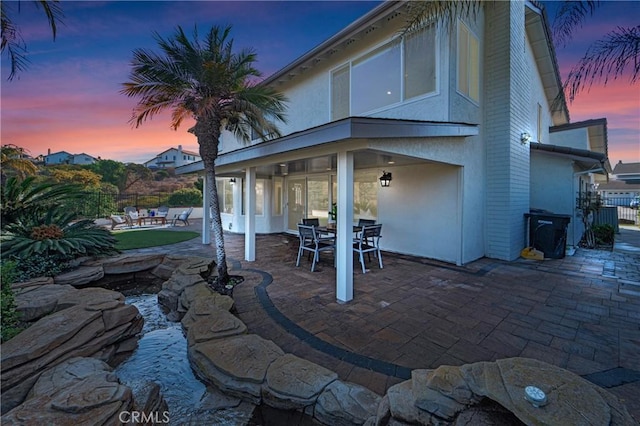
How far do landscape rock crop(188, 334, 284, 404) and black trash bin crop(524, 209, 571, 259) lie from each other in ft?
29.5

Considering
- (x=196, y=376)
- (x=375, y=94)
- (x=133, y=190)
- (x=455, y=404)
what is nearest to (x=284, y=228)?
(x=375, y=94)

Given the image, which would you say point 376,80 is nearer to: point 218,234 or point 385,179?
point 385,179

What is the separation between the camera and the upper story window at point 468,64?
22.5 feet

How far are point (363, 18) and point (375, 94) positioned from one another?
1.96 metres

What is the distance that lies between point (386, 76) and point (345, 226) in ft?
17.8

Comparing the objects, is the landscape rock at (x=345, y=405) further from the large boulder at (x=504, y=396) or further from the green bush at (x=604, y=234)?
the green bush at (x=604, y=234)

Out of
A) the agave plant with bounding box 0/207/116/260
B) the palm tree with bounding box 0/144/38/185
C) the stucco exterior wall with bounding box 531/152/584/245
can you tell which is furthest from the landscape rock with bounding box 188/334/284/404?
the palm tree with bounding box 0/144/38/185

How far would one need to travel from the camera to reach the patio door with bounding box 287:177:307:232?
12433mm

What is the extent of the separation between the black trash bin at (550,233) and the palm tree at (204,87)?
8.58 meters

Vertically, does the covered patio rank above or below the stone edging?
above

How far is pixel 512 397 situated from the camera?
1494 mm

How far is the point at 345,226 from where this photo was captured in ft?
15.5

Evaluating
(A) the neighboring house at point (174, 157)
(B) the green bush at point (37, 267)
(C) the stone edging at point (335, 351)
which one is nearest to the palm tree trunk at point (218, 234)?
(C) the stone edging at point (335, 351)

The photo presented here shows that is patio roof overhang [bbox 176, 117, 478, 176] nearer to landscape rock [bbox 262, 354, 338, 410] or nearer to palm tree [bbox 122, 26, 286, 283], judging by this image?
palm tree [bbox 122, 26, 286, 283]
